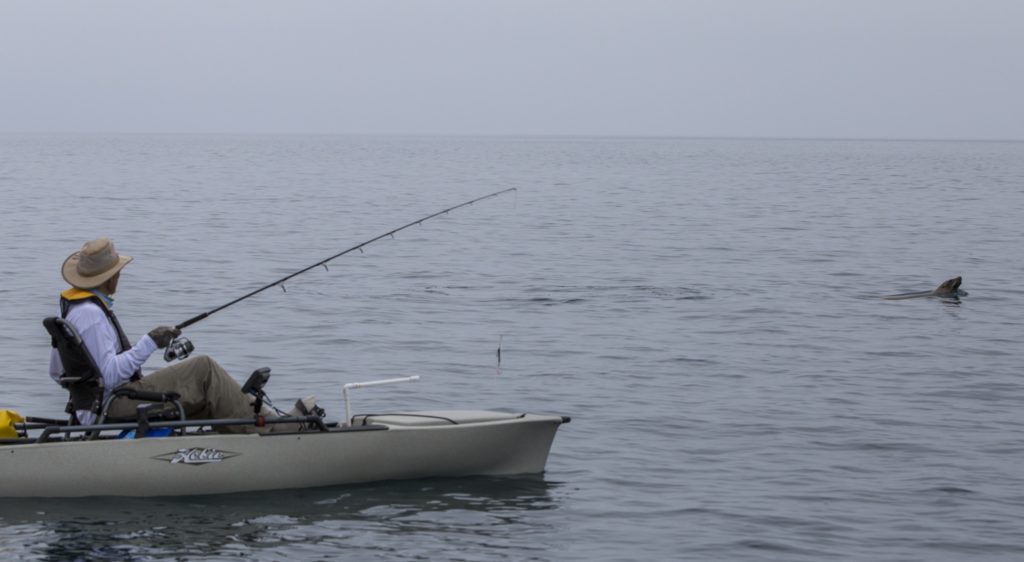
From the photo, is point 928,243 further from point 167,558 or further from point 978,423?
point 167,558

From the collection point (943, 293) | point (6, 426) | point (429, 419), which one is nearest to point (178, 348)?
point (6, 426)

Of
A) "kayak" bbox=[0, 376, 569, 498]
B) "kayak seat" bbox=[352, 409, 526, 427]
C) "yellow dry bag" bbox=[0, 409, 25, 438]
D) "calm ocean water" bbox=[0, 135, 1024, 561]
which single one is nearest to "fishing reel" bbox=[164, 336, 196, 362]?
"kayak" bbox=[0, 376, 569, 498]

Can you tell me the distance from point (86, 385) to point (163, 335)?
680mm

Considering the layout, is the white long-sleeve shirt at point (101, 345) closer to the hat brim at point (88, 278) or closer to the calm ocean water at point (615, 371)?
the hat brim at point (88, 278)

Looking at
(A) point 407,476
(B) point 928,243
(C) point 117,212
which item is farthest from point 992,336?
(C) point 117,212

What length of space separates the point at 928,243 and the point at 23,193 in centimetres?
3331

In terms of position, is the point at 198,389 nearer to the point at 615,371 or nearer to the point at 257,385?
the point at 257,385

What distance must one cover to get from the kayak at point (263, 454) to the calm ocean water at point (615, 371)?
0.41 ft

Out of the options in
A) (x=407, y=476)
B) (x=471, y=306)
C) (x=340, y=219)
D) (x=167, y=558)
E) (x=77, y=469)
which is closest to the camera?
(x=167, y=558)

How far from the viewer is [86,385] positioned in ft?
29.0

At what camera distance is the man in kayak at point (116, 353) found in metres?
8.77

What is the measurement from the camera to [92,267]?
8.79 m

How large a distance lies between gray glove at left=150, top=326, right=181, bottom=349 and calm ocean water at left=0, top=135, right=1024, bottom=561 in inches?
47.9

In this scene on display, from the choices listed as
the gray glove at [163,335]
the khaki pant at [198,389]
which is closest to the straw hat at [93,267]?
the gray glove at [163,335]
